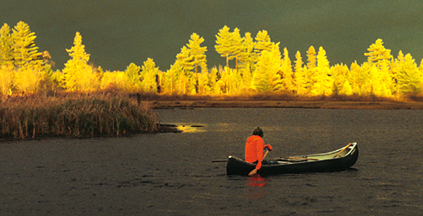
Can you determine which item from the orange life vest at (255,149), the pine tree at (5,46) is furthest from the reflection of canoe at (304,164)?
the pine tree at (5,46)

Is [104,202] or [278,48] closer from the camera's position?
[104,202]

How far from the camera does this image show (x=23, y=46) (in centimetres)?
11681

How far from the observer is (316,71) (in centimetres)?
11269

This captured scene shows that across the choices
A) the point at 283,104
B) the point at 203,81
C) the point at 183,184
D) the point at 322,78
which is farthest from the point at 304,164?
the point at 203,81

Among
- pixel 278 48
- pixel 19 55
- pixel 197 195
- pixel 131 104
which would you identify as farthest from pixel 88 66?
pixel 197 195

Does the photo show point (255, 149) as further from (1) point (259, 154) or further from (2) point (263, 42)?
(2) point (263, 42)

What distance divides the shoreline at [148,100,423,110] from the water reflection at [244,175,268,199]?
243 feet

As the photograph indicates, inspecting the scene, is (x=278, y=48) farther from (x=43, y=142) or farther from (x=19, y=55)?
(x=43, y=142)

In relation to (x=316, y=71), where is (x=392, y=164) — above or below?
below

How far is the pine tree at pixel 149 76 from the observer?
142 meters

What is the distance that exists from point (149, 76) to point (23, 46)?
40.9 m

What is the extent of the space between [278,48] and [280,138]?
104 m

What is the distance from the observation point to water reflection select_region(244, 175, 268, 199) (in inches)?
601

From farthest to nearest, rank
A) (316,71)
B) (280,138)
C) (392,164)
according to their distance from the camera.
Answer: (316,71), (280,138), (392,164)
